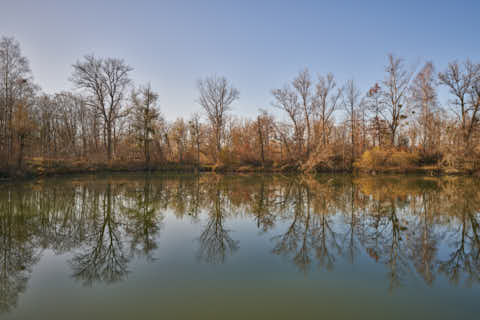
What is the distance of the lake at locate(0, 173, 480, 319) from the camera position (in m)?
3.15

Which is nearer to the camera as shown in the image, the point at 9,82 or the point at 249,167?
the point at 9,82

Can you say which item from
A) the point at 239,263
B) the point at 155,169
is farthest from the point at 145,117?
the point at 239,263

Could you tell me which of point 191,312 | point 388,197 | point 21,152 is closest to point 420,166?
point 388,197

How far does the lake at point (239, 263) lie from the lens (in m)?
3.15

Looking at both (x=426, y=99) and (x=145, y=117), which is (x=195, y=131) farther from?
(x=426, y=99)

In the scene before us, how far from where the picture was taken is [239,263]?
4602 mm

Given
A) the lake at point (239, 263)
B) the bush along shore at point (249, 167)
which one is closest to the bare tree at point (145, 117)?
the bush along shore at point (249, 167)

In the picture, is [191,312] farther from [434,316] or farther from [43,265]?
[43,265]

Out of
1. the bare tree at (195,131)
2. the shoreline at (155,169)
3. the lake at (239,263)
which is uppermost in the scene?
the bare tree at (195,131)

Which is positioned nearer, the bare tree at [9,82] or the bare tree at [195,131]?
the bare tree at [9,82]

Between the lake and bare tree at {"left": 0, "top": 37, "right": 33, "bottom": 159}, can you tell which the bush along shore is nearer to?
bare tree at {"left": 0, "top": 37, "right": 33, "bottom": 159}

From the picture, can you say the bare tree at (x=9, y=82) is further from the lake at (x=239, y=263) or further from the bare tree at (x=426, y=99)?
the bare tree at (x=426, y=99)

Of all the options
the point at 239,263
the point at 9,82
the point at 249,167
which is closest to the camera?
the point at 239,263

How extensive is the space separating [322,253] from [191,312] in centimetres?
304
